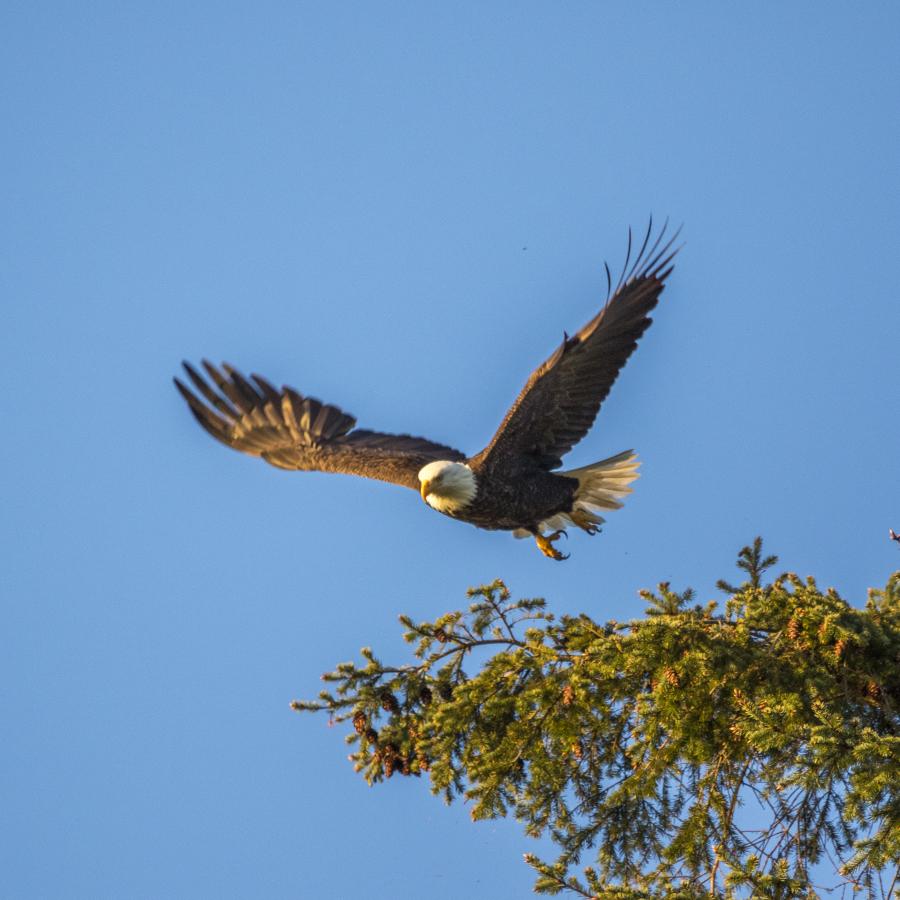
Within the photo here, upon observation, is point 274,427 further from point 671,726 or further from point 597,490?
point 671,726

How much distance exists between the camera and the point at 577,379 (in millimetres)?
8094

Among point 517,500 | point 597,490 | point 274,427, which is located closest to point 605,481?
point 597,490

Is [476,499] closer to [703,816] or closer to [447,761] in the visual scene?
[447,761]

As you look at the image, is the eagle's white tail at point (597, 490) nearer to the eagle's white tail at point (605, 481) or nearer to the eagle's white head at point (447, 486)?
the eagle's white tail at point (605, 481)

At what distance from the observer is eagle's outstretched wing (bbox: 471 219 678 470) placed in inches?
312

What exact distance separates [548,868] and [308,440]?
502 cm

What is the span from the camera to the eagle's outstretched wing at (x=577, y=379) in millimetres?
7926

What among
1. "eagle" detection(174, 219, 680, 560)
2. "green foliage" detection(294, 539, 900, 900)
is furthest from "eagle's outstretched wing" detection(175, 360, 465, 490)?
"green foliage" detection(294, 539, 900, 900)

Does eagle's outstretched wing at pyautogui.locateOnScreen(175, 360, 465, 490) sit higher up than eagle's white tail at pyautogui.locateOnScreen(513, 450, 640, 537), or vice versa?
eagle's white tail at pyautogui.locateOnScreen(513, 450, 640, 537)

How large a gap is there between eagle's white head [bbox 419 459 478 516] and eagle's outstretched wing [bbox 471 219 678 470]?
0.16 meters

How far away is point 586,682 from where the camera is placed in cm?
593

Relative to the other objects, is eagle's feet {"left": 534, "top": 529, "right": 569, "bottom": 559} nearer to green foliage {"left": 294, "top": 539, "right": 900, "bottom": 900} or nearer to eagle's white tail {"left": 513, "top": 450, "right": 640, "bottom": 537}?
eagle's white tail {"left": 513, "top": 450, "right": 640, "bottom": 537}

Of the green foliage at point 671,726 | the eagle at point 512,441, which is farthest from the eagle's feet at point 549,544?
the green foliage at point 671,726

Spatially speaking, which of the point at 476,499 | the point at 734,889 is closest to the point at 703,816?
the point at 734,889
